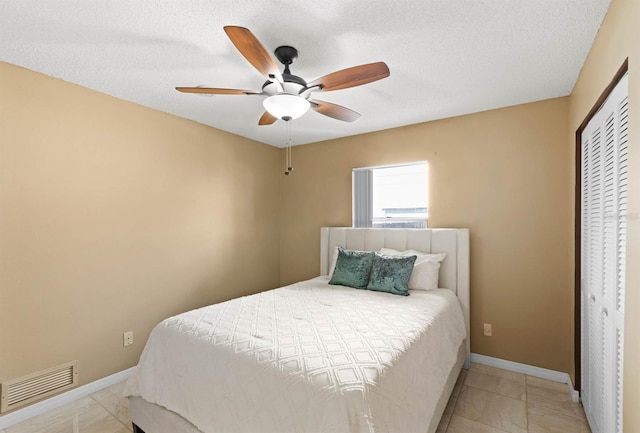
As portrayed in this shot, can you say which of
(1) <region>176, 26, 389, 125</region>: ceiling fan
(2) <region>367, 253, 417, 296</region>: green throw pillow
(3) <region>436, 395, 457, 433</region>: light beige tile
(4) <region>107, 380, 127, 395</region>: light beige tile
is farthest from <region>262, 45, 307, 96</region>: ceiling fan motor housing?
(4) <region>107, 380, 127, 395</region>: light beige tile

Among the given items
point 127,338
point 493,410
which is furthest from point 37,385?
point 493,410

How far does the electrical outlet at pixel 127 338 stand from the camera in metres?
2.79

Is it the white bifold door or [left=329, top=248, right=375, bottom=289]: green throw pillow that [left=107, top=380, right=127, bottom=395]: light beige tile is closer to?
[left=329, top=248, right=375, bottom=289]: green throw pillow

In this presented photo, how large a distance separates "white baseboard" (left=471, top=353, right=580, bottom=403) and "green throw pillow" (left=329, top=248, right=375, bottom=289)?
1.32 meters

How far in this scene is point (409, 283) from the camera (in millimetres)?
2986

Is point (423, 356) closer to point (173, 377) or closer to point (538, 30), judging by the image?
point (173, 377)

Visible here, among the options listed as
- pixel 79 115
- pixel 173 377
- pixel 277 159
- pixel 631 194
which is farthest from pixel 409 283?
pixel 79 115

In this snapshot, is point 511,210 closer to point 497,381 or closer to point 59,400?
point 497,381

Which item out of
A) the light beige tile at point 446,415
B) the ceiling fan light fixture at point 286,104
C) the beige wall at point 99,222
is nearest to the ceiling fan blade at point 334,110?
the ceiling fan light fixture at point 286,104

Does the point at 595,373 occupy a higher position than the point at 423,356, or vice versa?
the point at 423,356

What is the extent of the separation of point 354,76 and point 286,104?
1.41 ft

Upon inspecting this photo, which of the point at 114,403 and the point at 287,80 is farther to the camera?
the point at 114,403

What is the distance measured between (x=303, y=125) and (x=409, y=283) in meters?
2.03

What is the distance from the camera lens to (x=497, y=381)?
2.71 metres
